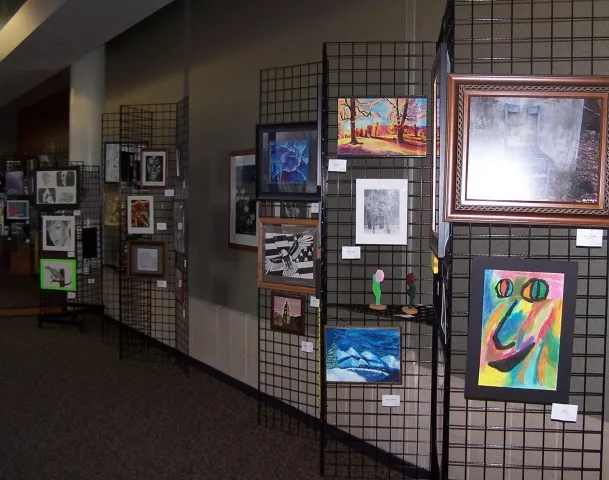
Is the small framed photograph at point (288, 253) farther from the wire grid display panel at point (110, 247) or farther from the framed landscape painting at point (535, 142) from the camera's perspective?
the wire grid display panel at point (110, 247)

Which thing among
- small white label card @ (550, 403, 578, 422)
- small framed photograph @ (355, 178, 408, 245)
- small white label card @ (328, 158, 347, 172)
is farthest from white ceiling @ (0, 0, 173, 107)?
small white label card @ (550, 403, 578, 422)

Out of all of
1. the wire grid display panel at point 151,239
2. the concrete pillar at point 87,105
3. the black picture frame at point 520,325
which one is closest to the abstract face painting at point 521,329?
the black picture frame at point 520,325

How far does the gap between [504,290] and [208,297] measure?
13.6 ft

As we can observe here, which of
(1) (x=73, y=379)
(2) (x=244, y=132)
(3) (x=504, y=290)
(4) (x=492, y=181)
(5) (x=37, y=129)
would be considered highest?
(5) (x=37, y=129)

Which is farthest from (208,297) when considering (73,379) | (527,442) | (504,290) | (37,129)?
(37,129)

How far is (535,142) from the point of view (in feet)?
7.39

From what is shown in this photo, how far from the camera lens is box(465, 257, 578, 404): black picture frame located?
2289 millimetres

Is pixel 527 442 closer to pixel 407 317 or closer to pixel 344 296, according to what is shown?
pixel 407 317

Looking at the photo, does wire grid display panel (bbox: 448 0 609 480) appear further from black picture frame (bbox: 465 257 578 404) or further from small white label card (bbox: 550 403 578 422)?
black picture frame (bbox: 465 257 578 404)

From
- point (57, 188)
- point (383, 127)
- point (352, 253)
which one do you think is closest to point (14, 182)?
point (57, 188)

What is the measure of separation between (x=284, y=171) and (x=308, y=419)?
1736 millimetres

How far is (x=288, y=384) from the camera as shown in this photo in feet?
16.1

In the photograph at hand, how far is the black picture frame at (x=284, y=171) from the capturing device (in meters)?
4.06

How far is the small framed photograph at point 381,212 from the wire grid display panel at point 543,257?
1.02 ft
